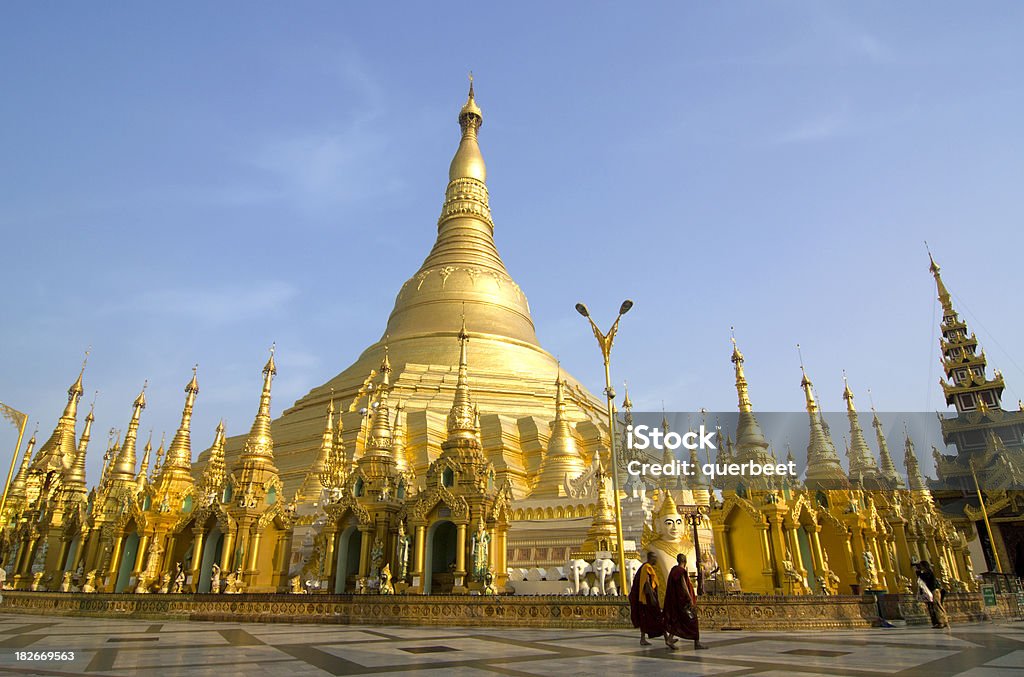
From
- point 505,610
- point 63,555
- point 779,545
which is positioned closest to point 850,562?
point 779,545

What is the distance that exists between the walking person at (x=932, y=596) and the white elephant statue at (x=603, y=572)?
7.22 m

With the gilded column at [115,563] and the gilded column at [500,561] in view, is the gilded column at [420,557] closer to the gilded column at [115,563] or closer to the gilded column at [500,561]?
the gilded column at [500,561]

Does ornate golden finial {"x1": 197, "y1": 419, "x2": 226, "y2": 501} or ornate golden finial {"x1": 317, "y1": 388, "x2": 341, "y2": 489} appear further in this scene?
ornate golden finial {"x1": 317, "y1": 388, "x2": 341, "y2": 489}

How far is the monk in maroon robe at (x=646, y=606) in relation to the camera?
9008mm

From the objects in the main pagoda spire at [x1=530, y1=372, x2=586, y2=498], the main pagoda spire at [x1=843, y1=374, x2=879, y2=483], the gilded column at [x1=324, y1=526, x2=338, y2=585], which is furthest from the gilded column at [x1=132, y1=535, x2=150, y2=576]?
the main pagoda spire at [x1=843, y1=374, x2=879, y2=483]

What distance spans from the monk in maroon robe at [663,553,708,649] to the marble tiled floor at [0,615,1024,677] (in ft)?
0.77

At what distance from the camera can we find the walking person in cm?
1274

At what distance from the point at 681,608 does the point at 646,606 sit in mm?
637

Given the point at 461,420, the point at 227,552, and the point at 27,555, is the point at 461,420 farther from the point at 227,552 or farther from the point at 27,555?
the point at 27,555

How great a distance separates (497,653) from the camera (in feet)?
26.2

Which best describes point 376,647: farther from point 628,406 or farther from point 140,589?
point 628,406

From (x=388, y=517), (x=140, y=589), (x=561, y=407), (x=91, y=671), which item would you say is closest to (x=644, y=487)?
(x=561, y=407)

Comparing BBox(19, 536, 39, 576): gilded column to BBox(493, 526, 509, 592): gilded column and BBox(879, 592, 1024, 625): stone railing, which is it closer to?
BBox(493, 526, 509, 592): gilded column

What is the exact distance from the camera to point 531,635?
1098cm
